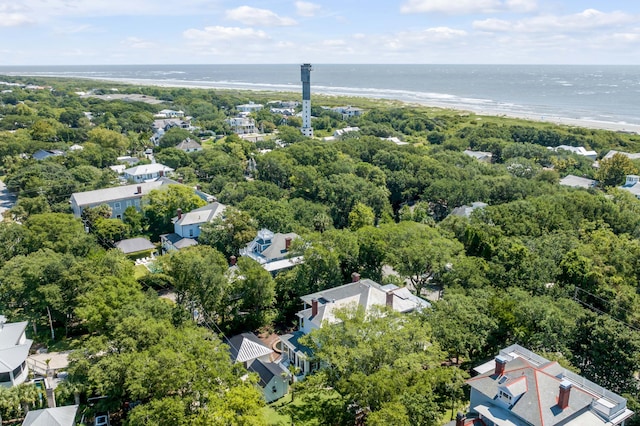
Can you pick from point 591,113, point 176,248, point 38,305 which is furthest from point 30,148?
point 591,113

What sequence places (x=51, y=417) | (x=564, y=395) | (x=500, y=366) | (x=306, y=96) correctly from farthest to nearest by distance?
1. (x=306, y=96)
2. (x=500, y=366)
3. (x=51, y=417)
4. (x=564, y=395)

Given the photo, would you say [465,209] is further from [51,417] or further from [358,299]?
[51,417]

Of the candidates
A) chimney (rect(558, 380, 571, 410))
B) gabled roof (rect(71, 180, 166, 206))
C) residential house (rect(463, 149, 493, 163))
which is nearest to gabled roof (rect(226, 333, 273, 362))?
chimney (rect(558, 380, 571, 410))

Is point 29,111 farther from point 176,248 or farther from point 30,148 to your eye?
point 176,248

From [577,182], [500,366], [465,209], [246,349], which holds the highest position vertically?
[500,366]

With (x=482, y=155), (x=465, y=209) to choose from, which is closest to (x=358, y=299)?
(x=465, y=209)

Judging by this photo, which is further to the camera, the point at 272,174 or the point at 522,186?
the point at 272,174

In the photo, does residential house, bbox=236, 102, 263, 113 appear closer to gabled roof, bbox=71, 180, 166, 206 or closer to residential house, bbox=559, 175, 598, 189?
gabled roof, bbox=71, 180, 166, 206

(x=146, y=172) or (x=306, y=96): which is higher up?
(x=306, y=96)
